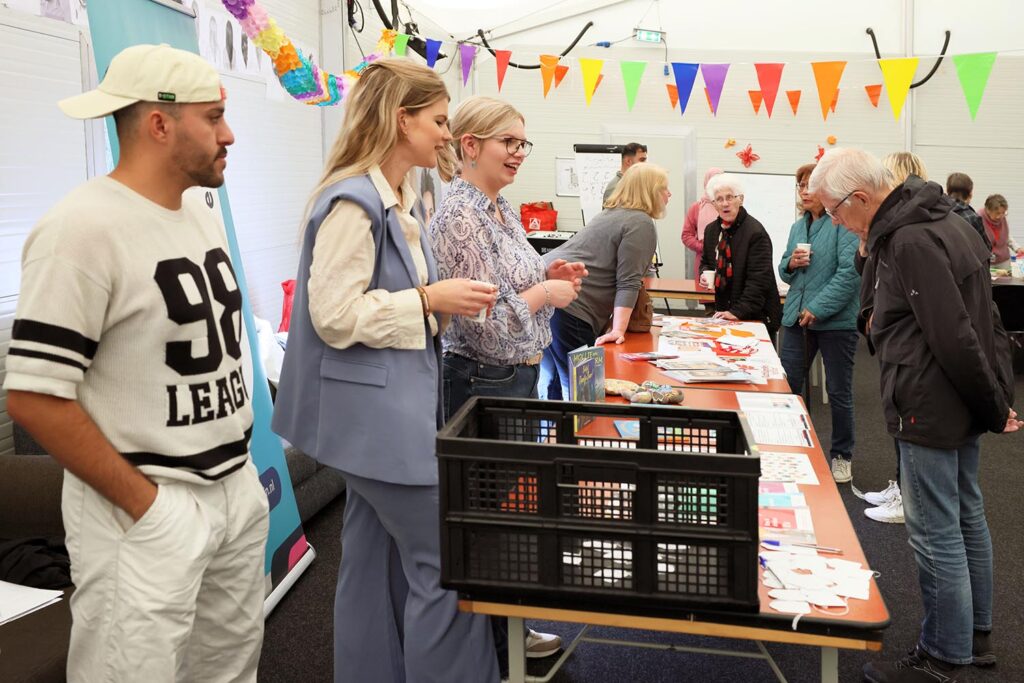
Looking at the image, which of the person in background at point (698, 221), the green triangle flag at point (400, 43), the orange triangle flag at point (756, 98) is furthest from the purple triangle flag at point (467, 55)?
the orange triangle flag at point (756, 98)

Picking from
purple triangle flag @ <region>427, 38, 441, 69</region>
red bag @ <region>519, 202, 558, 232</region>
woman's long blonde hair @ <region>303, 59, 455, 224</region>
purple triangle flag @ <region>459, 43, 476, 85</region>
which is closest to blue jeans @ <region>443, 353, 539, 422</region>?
woman's long blonde hair @ <region>303, 59, 455, 224</region>

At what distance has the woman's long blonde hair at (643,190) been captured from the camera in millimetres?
3621

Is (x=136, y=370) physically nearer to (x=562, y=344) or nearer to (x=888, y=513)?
(x=562, y=344)

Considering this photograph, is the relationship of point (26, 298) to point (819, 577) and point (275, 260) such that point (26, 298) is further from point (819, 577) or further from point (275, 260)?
point (275, 260)

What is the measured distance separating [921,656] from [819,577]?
1.08 metres

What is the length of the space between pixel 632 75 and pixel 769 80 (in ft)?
4.20

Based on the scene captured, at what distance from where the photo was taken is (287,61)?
3.66m

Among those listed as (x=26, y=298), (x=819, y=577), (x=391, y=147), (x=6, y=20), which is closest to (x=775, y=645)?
(x=819, y=577)

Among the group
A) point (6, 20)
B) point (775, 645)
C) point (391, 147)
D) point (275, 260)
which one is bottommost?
point (775, 645)

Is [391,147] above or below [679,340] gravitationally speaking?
above

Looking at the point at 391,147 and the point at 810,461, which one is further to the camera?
the point at 810,461

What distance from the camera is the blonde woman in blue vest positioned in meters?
1.69

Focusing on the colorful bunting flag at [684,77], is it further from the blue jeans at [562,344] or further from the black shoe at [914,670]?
the black shoe at [914,670]

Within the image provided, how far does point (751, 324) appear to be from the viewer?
441cm
